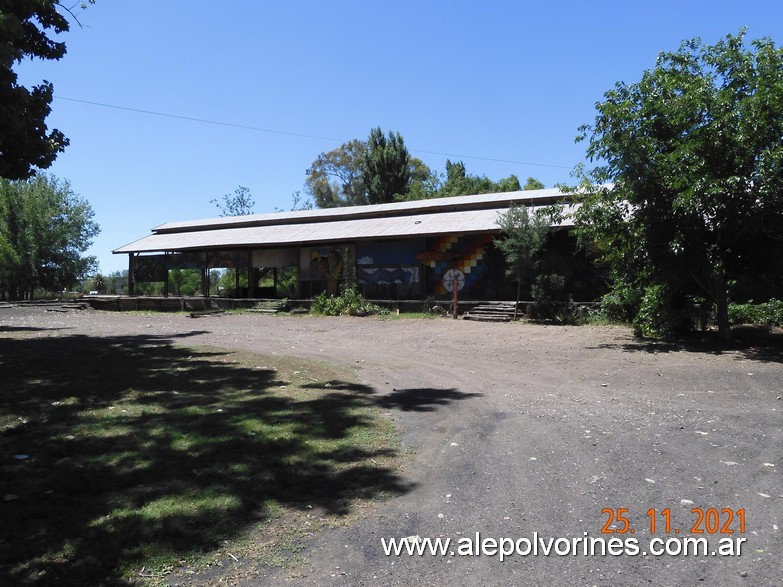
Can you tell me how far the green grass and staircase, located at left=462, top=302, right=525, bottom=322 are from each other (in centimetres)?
1286

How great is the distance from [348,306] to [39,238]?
99.4 ft

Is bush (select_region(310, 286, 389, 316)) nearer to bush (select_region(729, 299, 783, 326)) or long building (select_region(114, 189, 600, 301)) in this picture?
long building (select_region(114, 189, 600, 301))

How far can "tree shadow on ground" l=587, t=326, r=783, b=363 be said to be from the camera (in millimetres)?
12556

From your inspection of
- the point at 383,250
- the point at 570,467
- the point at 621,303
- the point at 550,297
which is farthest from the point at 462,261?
the point at 570,467

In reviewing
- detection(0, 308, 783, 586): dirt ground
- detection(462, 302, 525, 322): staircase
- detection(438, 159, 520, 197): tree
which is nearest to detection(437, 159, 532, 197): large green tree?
detection(438, 159, 520, 197): tree

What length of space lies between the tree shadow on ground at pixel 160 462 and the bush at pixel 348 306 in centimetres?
1460

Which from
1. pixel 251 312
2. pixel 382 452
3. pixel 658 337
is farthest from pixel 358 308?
pixel 382 452

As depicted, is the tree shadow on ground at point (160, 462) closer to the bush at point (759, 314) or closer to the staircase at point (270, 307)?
the bush at point (759, 314)

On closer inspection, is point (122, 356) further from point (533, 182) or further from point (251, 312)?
point (533, 182)

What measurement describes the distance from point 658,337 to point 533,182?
2854 centimetres

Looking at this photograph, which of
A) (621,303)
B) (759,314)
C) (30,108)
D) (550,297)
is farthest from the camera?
(550,297)

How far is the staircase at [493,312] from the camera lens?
69.3 ft

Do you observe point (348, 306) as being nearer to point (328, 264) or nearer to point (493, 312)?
point (328, 264)
